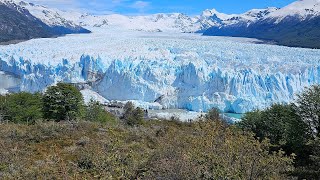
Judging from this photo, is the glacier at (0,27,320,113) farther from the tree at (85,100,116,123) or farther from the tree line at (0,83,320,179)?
the tree at (85,100,116,123)

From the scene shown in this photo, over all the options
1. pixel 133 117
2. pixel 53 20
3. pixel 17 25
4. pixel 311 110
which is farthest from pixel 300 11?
pixel 311 110

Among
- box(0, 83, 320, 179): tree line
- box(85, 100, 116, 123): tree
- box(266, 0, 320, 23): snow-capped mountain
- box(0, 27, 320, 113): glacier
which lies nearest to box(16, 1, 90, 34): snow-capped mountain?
box(266, 0, 320, 23): snow-capped mountain

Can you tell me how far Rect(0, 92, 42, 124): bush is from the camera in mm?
20922

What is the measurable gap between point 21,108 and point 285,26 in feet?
339

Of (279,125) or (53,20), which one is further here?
(53,20)

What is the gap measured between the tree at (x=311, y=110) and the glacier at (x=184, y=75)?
41.4ft

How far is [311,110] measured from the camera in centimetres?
1424

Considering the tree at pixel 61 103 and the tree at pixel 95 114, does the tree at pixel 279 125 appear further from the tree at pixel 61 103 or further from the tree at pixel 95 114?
the tree at pixel 61 103

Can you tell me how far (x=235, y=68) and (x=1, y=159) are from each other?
25092mm

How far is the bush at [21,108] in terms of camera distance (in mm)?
20922

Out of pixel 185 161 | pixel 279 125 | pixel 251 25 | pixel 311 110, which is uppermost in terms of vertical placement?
pixel 251 25

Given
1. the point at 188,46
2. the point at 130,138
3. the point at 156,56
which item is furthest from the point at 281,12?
the point at 130,138

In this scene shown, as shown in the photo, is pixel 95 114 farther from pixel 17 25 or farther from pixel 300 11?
pixel 300 11

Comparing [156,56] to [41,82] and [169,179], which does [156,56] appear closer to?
[41,82]
